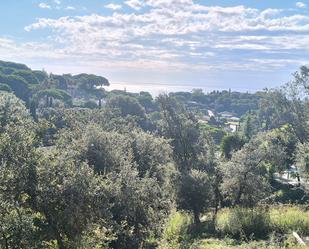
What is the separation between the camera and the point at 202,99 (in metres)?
192

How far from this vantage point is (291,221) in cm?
1897

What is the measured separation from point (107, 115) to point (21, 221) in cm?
4473

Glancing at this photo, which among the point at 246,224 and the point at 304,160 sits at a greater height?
the point at 304,160

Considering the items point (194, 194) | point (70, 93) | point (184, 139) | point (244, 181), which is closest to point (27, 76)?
point (70, 93)

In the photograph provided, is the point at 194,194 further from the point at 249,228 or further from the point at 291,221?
the point at 291,221

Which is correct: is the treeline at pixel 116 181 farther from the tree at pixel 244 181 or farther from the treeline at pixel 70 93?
the treeline at pixel 70 93

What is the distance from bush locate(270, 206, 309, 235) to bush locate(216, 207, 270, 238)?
40 centimetres

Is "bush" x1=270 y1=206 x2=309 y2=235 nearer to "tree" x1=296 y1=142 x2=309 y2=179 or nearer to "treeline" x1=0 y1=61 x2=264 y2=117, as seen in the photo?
"tree" x1=296 y1=142 x2=309 y2=179

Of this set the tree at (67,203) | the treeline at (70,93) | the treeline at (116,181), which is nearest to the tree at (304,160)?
the treeline at (116,181)

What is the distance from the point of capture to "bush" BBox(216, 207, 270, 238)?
19312 millimetres

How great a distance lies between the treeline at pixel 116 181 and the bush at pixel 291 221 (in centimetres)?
105

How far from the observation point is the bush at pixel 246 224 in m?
19.3

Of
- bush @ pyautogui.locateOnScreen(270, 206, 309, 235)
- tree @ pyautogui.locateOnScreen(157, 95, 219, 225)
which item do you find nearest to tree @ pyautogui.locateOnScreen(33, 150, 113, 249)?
bush @ pyautogui.locateOnScreen(270, 206, 309, 235)

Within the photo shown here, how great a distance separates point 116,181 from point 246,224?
7.80 metres
